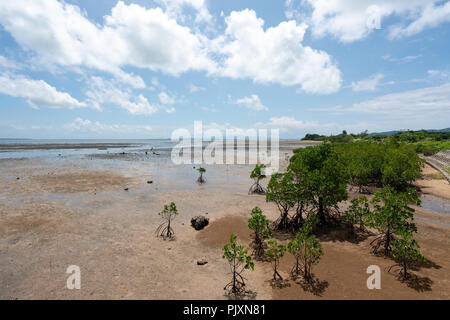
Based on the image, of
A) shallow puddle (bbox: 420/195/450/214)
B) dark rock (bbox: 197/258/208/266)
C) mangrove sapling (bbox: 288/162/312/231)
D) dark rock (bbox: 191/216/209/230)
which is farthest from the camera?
shallow puddle (bbox: 420/195/450/214)

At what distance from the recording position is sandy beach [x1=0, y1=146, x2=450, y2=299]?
7887mm

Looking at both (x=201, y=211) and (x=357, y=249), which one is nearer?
(x=357, y=249)

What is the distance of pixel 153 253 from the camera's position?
35.6 ft

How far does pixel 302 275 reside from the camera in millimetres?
8789

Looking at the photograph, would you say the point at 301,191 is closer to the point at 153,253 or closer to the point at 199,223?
the point at 199,223

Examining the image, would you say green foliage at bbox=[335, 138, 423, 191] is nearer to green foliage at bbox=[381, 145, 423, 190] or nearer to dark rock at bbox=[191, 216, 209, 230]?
green foliage at bbox=[381, 145, 423, 190]

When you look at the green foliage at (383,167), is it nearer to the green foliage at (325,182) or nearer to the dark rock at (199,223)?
the green foliage at (325,182)

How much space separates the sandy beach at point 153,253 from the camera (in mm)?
7887

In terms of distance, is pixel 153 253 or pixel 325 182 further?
pixel 325 182

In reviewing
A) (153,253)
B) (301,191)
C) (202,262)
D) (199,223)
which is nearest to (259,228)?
(202,262)

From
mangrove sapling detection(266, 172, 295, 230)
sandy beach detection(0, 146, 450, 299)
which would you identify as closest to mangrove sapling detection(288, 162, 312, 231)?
mangrove sapling detection(266, 172, 295, 230)
